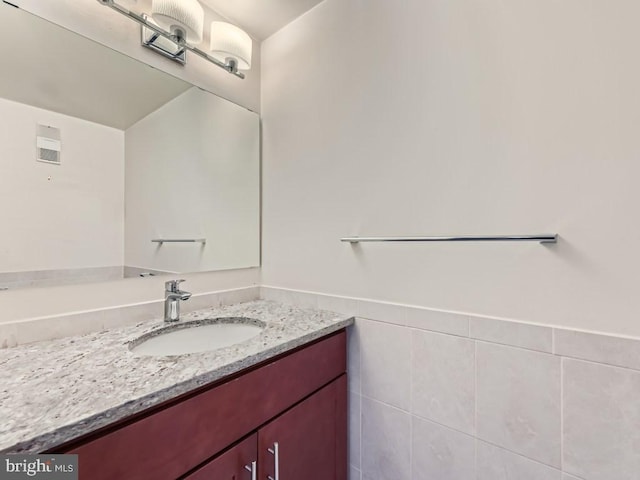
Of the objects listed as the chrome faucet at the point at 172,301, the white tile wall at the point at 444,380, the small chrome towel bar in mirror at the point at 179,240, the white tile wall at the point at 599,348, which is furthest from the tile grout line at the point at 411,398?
the small chrome towel bar in mirror at the point at 179,240

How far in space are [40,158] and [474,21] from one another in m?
1.42

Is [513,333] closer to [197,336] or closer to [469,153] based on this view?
[469,153]

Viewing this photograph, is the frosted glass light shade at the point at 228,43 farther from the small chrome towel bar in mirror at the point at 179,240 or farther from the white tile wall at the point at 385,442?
the white tile wall at the point at 385,442

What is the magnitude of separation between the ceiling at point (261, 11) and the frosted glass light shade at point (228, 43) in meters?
0.12

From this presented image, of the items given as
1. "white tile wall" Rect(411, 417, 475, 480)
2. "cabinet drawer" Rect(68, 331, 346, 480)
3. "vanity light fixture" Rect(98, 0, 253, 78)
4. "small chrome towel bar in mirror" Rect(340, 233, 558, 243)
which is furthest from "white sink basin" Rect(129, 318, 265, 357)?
"vanity light fixture" Rect(98, 0, 253, 78)

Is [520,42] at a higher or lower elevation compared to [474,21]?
lower

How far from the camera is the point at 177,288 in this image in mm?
1139

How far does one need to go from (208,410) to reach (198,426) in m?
0.04

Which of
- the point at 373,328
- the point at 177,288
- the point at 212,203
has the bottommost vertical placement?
the point at 373,328

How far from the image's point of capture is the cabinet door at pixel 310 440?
32.6 inches

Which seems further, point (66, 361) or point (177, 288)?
point (177, 288)

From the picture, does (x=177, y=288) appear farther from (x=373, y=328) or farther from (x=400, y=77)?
(x=400, y=77)

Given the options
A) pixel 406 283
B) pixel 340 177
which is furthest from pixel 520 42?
pixel 406 283

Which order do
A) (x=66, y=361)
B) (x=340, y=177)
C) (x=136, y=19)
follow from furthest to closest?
(x=340, y=177)
(x=136, y=19)
(x=66, y=361)
